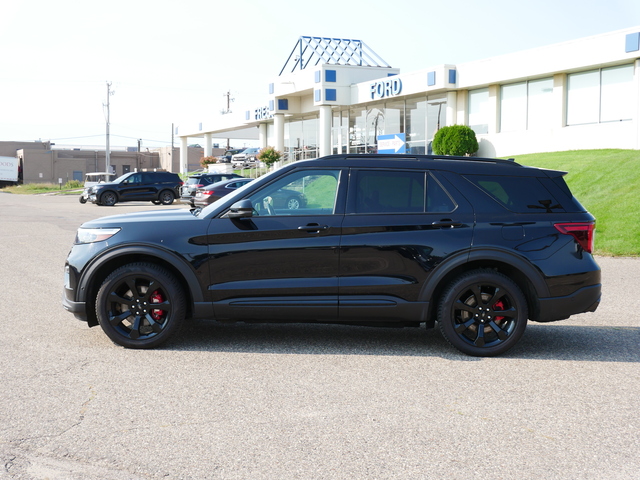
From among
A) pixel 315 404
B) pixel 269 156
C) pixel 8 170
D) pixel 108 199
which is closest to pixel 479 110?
→ pixel 269 156

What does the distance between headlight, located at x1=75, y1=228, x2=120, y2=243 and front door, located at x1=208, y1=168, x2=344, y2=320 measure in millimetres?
934

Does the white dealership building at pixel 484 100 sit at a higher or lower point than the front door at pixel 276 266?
higher

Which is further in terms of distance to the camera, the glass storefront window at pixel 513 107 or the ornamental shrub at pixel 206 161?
the ornamental shrub at pixel 206 161

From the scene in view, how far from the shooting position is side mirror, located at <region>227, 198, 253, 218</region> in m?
6.42

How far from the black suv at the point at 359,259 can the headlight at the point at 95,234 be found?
0.01m

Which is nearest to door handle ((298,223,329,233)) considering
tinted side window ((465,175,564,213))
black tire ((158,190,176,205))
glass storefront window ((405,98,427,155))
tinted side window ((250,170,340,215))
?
tinted side window ((250,170,340,215))

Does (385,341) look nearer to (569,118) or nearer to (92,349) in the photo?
(92,349)

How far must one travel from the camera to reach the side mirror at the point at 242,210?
642 centimetres

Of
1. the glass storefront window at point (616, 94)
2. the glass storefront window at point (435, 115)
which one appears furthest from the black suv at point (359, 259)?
the glass storefront window at point (435, 115)

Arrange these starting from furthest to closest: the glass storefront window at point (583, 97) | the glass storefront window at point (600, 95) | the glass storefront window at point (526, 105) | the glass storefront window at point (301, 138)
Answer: the glass storefront window at point (301, 138) → the glass storefront window at point (526, 105) → the glass storefront window at point (583, 97) → the glass storefront window at point (600, 95)

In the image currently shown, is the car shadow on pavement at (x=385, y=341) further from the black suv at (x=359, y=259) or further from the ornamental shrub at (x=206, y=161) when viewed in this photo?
the ornamental shrub at (x=206, y=161)

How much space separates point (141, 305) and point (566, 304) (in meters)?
3.83

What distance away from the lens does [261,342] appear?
22.9 feet

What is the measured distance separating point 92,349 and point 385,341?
109 inches
